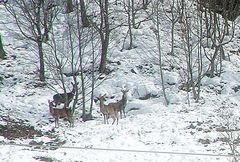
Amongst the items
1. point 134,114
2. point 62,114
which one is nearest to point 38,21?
point 62,114

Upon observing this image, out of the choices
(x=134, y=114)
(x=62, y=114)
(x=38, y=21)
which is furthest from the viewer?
(x=38, y=21)

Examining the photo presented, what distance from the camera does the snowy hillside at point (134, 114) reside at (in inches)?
493

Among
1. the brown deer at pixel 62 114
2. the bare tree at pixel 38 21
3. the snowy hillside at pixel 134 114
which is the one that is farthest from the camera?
the bare tree at pixel 38 21

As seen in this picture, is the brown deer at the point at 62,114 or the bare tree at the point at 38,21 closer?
the brown deer at the point at 62,114

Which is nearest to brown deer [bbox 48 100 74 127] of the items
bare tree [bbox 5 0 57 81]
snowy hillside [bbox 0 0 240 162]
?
snowy hillside [bbox 0 0 240 162]

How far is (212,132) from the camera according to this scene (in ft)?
51.5

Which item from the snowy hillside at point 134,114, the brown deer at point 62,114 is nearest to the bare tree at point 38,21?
the snowy hillside at point 134,114

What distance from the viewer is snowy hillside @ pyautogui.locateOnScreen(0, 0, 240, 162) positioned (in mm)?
12523

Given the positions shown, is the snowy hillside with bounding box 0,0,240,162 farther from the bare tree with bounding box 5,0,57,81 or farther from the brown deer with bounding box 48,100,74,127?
the bare tree with bounding box 5,0,57,81

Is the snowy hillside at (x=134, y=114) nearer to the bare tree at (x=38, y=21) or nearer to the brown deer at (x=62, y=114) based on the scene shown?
the brown deer at (x=62, y=114)

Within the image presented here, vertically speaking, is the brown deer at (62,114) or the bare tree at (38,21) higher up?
the bare tree at (38,21)

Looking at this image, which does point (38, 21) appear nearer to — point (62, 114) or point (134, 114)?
point (62, 114)

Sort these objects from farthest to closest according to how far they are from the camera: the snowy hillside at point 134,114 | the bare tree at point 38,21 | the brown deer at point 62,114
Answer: the bare tree at point 38,21 → the brown deer at point 62,114 → the snowy hillside at point 134,114

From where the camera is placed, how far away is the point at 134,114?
21344 mm
